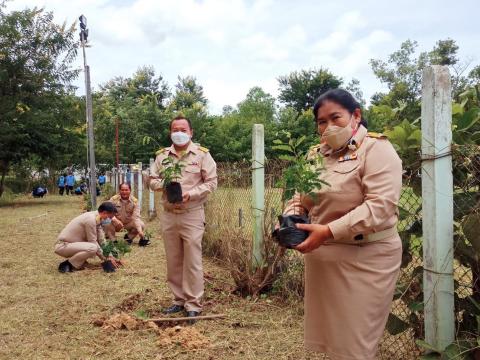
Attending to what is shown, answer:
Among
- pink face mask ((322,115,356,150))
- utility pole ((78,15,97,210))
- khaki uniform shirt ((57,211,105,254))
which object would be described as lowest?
khaki uniform shirt ((57,211,105,254))

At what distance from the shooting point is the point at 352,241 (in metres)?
2.00

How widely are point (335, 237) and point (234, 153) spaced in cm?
2416

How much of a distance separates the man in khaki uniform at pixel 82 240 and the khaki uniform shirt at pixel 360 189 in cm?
457

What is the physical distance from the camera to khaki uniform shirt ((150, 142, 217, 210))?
4078mm

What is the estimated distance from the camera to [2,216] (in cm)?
1379

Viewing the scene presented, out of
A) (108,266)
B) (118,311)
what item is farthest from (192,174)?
(108,266)

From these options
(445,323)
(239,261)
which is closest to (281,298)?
(239,261)

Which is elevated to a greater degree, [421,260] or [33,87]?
[33,87]

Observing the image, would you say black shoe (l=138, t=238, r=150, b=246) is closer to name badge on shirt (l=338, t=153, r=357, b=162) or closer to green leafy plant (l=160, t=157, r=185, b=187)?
green leafy plant (l=160, t=157, r=185, b=187)

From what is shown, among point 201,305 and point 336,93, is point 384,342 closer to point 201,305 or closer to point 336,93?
point 201,305

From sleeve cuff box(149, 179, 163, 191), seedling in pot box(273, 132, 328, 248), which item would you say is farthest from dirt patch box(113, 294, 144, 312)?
seedling in pot box(273, 132, 328, 248)

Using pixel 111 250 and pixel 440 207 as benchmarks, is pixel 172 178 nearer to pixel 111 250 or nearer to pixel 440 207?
pixel 440 207

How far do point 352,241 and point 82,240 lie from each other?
5.03m

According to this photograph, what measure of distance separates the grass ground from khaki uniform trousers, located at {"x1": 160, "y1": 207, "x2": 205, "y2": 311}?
0.28m
